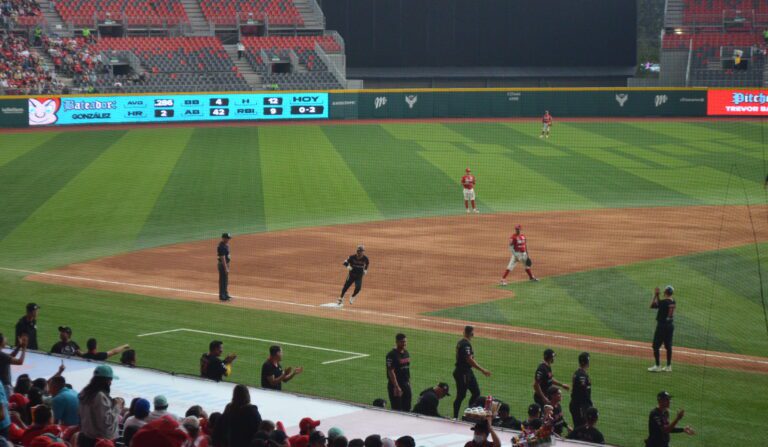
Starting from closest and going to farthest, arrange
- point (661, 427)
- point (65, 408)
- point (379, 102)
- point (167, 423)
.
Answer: point (167, 423) < point (65, 408) < point (661, 427) < point (379, 102)

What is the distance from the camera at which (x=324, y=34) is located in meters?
62.7

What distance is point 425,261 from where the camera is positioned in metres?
27.1

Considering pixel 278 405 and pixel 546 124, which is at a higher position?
pixel 546 124

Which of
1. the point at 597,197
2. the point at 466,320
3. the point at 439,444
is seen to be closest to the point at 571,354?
the point at 466,320

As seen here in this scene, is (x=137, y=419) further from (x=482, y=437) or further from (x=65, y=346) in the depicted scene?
(x=65, y=346)

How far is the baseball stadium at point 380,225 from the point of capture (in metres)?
13.3

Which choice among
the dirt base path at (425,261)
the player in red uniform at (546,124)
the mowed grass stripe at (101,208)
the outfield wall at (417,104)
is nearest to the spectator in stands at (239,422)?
the dirt base path at (425,261)

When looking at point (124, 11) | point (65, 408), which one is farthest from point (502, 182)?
point (65, 408)

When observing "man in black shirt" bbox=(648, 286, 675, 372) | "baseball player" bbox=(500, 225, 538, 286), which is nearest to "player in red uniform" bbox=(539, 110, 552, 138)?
"baseball player" bbox=(500, 225, 538, 286)

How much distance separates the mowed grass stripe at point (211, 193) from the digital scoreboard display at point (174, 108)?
3.79 meters

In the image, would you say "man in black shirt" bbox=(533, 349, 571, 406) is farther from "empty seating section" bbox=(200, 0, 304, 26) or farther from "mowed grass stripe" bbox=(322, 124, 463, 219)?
"empty seating section" bbox=(200, 0, 304, 26)

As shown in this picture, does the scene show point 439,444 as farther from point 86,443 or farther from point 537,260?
point 537,260

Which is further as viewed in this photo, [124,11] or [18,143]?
[124,11]

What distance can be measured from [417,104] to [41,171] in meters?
23.7
